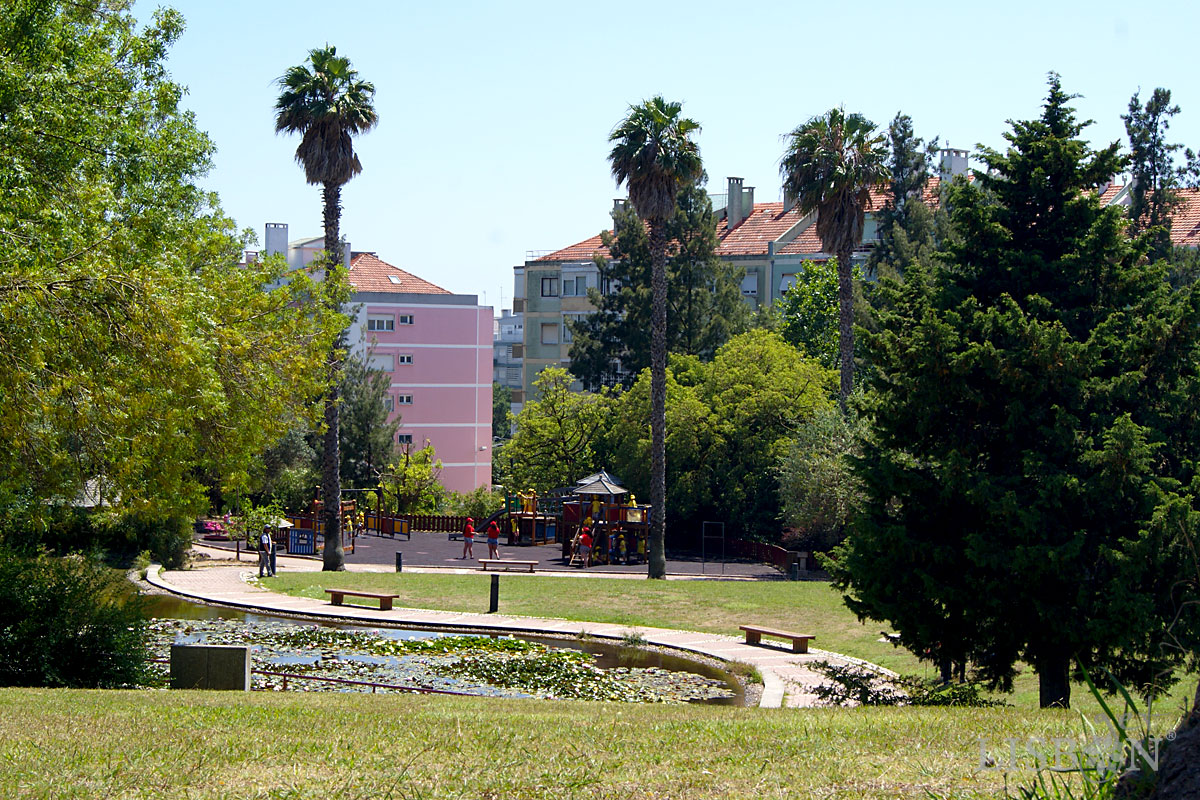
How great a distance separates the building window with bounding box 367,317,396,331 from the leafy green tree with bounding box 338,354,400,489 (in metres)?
20.1

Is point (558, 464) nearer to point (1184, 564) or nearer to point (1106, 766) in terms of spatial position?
point (1184, 564)


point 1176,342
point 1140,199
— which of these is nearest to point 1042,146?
point 1176,342

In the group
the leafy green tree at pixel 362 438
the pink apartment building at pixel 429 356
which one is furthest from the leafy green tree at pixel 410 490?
the pink apartment building at pixel 429 356

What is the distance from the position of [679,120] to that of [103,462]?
26197mm

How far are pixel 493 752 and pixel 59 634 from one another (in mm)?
10298

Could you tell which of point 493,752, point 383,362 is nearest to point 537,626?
point 493,752

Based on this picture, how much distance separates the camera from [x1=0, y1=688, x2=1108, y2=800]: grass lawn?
7.21 metres

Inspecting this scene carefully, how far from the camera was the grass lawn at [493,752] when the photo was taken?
23.6ft

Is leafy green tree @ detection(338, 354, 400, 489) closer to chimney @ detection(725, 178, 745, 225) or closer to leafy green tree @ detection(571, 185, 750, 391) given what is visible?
leafy green tree @ detection(571, 185, 750, 391)

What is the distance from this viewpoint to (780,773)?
24.9ft

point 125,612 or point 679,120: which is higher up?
point 679,120

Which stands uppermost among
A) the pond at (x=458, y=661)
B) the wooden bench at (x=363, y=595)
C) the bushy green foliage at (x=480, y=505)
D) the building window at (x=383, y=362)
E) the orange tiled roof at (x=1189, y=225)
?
the orange tiled roof at (x=1189, y=225)

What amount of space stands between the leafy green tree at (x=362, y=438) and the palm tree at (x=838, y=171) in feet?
103

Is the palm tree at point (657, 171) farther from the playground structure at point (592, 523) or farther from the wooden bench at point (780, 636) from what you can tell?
the wooden bench at point (780, 636)
